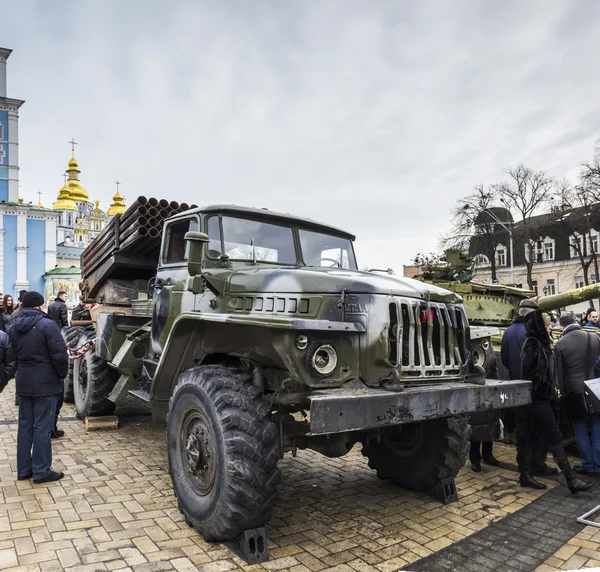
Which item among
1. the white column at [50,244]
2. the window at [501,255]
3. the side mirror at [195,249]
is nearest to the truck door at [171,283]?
the side mirror at [195,249]

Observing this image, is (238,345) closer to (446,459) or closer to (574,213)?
(446,459)

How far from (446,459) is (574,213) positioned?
1130 inches

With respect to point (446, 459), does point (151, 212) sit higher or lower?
higher

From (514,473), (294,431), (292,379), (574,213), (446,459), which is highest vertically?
(574,213)

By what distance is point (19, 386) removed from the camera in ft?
16.3

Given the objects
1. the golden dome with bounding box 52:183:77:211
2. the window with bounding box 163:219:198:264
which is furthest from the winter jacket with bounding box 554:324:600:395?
the golden dome with bounding box 52:183:77:211

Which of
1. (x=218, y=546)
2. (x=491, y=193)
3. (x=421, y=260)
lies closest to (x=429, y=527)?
(x=218, y=546)

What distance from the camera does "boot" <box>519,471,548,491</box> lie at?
16.8 feet

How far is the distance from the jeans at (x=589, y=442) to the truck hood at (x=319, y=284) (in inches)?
102

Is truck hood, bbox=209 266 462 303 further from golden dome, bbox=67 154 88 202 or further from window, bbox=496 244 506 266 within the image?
golden dome, bbox=67 154 88 202

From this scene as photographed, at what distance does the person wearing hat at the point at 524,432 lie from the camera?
5.21 m

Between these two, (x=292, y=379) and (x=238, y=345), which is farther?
(x=238, y=345)

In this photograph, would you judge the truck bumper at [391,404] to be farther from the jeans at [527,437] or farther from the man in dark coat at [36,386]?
the man in dark coat at [36,386]

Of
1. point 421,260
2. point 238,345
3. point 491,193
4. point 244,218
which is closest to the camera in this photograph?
point 238,345
